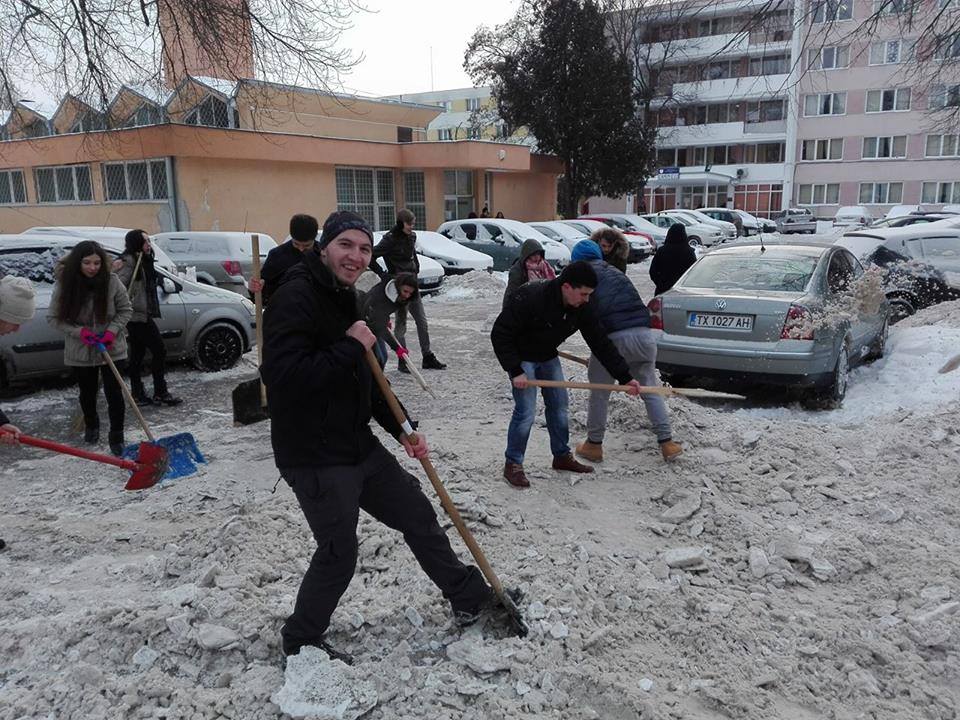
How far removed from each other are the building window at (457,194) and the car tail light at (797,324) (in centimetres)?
2251

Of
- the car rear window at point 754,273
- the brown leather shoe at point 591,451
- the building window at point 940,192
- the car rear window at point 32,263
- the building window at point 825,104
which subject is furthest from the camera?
the building window at point 825,104

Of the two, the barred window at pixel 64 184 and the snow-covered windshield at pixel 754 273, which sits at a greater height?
the barred window at pixel 64 184

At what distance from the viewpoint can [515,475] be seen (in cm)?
513

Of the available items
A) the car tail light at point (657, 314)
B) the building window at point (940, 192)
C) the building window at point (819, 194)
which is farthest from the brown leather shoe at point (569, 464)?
the building window at point (819, 194)

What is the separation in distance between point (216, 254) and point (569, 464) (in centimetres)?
1167

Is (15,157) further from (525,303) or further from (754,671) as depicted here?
(754,671)

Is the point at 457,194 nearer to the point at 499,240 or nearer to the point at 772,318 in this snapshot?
the point at 499,240

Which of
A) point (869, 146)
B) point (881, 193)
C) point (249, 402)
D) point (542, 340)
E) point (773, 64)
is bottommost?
point (249, 402)

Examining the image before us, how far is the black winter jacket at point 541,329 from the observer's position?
4832 mm

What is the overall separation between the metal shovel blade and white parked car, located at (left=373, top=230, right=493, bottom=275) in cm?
1277

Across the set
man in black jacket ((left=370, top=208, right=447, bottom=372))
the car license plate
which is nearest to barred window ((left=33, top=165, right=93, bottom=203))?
man in black jacket ((left=370, top=208, right=447, bottom=372))

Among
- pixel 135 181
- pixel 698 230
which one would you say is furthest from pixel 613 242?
pixel 698 230

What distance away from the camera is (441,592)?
3.58 m

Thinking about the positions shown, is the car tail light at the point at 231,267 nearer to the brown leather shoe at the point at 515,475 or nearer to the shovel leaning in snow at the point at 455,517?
the brown leather shoe at the point at 515,475
